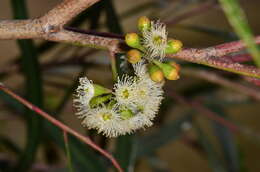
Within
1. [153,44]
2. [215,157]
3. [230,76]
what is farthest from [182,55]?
[230,76]

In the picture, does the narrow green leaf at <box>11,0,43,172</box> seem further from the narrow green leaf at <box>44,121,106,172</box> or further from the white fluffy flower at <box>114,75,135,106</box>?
the white fluffy flower at <box>114,75,135,106</box>

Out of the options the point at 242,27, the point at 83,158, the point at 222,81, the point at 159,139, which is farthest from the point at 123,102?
the point at 159,139

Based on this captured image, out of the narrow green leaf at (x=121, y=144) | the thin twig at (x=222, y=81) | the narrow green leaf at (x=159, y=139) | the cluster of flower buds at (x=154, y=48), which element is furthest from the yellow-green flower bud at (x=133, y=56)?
the narrow green leaf at (x=159, y=139)

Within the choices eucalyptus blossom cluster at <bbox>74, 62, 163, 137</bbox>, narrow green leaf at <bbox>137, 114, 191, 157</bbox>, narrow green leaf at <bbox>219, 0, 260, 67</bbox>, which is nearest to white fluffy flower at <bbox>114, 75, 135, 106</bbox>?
eucalyptus blossom cluster at <bbox>74, 62, 163, 137</bbox>

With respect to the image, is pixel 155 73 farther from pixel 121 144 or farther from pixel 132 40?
pixel 121 144

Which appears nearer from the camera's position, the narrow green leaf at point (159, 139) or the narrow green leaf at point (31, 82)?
the narrow green leaf at point (31, 82)

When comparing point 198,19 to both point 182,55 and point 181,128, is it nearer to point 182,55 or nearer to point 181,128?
point 181,128

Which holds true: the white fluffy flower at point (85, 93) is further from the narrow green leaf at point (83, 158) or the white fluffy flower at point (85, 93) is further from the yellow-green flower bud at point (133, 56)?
the narrow green leaf at point (83, 158)
